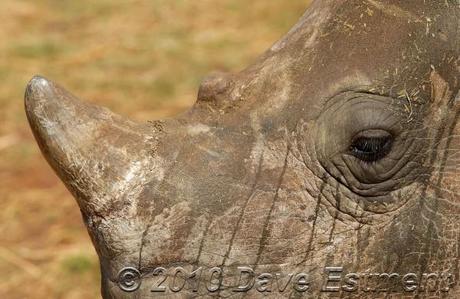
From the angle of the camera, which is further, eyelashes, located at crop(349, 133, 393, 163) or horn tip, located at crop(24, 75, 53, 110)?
horn tip, located at crop(24, 75, 53, 110)

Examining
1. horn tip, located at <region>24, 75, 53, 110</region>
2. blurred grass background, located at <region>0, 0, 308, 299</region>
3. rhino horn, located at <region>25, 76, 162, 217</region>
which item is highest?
blurred grass background, located at <region>0, 0, 308, 299</region>

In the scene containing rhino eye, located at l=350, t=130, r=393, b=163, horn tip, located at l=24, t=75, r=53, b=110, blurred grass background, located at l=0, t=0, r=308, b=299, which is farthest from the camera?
blurred grass background, located at l=0, t=0, r=308, b=299

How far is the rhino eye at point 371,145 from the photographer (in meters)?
3.23

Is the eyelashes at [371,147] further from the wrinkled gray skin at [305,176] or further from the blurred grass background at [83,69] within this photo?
the blurred grass background at [83,69]

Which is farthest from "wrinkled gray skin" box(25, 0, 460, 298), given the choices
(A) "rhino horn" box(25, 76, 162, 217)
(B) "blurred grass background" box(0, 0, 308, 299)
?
(B) "blurred grass background" box(0, 0, 308, 299)

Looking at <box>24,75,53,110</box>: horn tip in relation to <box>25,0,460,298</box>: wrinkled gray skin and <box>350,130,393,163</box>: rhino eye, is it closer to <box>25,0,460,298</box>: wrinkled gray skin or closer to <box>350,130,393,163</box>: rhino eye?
<box>25,0,460,298</box>: wrinkled gray skin

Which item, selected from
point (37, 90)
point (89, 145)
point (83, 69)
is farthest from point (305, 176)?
point (83, 69)

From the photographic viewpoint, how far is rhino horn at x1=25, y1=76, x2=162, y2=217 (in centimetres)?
325

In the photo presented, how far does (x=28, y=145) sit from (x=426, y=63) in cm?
515

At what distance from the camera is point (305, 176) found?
3322 millimetres

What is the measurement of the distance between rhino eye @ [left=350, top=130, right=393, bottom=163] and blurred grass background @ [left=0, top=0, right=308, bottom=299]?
10.9ft

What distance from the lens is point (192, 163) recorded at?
10.8ft

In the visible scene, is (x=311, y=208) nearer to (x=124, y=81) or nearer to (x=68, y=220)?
(x=68, y=220)

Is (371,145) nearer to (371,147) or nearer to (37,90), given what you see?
(371,147)
